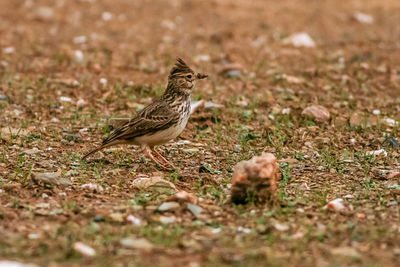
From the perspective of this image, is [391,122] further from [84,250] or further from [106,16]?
[106,16]

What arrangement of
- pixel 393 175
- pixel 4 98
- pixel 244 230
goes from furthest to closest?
pixel 4 98 → pixel 393 175 → pixel 244 230

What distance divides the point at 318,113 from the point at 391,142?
1.23m

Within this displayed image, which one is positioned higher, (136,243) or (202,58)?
(202,58)

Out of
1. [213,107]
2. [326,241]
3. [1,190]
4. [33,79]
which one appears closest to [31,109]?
[33,79]

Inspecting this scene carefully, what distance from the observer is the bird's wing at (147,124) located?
25.2ft

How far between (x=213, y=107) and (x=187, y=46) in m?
3.79

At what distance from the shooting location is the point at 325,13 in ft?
53.5

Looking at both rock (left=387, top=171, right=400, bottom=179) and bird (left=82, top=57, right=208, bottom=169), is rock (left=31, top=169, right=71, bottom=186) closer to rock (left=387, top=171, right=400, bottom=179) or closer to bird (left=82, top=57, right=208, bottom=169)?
bird (left=82, top=57, right=208, bottom=169)

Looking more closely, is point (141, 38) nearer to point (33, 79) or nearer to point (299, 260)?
point (33, 79)

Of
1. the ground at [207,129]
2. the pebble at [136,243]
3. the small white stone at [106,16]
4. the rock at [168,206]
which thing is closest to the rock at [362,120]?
the ground at [207,129]

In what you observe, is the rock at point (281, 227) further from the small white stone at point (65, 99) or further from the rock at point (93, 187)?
the small white stone at point (65, 99)

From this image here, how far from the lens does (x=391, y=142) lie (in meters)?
8.55

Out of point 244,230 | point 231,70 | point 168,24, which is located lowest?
point 244,230

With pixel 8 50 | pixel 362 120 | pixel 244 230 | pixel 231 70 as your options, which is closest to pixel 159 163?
pixel 244 230
